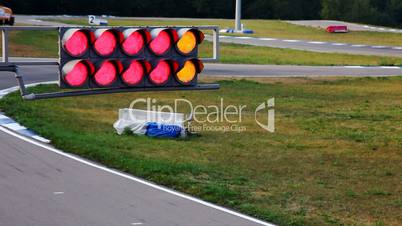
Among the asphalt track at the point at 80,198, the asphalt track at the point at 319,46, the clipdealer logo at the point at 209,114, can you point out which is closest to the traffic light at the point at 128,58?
the asphalt track at the point at 80,198

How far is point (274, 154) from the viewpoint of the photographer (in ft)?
45.8

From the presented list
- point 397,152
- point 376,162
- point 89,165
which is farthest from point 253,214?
point 397,152

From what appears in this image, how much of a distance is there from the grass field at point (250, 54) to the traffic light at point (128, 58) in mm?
26482

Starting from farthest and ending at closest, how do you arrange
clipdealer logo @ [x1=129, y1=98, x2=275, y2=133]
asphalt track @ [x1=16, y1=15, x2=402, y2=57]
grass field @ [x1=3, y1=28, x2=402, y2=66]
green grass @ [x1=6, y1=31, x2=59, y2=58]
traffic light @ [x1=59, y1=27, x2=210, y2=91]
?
asphalt track @ [x1=16, y1=15, x2=402, y2=57]
grass field @ [x1=3, y1=28, x2=402, y2=66]
green grass @ [x1=6, y1=31, x2=59, y2=58]
clipdealer logo @ [x1=129, y1=98, x2=275, y2=133]
traffic light @ [x1=59, y1=27, x2=210, y2=91]

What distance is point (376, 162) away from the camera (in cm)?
1358

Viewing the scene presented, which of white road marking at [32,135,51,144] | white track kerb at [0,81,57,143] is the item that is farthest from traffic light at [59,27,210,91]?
white track kerb at [0,81,57,143]

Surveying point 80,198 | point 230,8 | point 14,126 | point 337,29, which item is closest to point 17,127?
point 14,126

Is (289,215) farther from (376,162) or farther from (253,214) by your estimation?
(376,162)

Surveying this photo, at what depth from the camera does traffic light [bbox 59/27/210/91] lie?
23.3ft

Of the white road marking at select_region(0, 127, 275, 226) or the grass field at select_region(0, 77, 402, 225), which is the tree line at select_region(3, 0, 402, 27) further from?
the white road marking at select_region(0, 127, 275, 226)

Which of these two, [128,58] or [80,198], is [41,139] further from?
[128,58]

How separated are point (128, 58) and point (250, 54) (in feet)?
108

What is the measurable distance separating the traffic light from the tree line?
65.8 m

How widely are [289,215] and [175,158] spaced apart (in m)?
3.89
